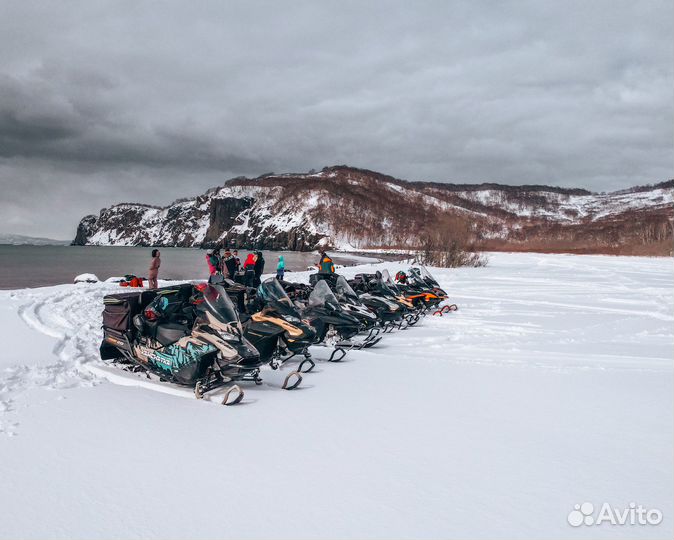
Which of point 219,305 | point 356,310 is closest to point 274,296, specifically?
point 356,310

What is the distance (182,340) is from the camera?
17.8 feet

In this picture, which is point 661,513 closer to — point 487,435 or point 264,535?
point 487,435

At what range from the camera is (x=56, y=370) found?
6094 mm

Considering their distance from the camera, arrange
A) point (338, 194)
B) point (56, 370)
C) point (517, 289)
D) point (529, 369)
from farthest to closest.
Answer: point (338, 194), point (517, 289), point (529, 369), point (56, 370)

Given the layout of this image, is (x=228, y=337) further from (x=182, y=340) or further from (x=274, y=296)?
(x=274, y=296)

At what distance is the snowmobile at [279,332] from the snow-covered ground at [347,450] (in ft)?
1.15

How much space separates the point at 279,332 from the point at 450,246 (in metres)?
33.6

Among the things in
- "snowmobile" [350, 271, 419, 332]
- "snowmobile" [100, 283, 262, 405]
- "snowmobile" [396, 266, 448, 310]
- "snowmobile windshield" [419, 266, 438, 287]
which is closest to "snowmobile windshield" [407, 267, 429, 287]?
"snowmobile" [396, 266, 448, 310]

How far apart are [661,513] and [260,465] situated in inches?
114

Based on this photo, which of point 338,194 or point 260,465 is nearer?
point 260,465

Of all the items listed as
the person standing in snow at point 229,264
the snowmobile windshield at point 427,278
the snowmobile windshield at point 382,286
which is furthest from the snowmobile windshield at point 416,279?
the person standing in snow at point 229,264

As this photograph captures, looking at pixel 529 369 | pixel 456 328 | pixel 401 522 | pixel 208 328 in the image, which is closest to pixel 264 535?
pixel 401 522

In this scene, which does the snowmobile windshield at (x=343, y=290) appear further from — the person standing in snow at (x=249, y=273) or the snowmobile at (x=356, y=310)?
the person standing in snow at (x=249, y=273)

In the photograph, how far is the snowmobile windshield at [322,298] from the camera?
8453mm
